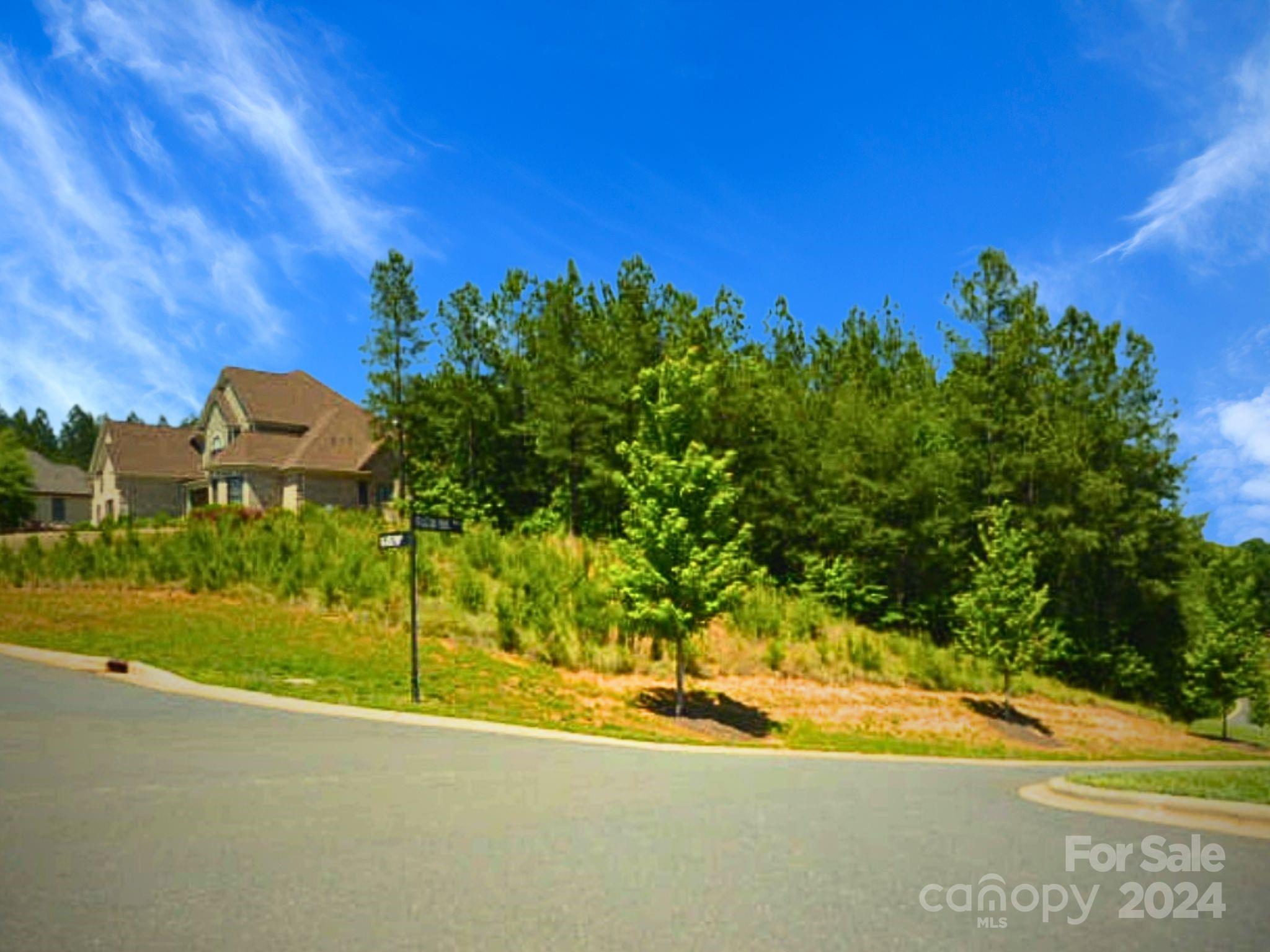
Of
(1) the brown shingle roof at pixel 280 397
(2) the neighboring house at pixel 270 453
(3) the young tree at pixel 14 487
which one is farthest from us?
(3) the young tree at pixel 14 487

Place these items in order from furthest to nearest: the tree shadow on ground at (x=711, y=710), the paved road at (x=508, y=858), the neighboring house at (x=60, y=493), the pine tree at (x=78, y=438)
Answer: the pine tree at (x=78, y=438)
the neighboring house at (x=60, y=493)
the tree shadow on ground at (x=711, y=710)
the paved road at (x=508, y=858)

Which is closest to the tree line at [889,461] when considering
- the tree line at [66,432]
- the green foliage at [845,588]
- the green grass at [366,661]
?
the green foliage at [845,588]

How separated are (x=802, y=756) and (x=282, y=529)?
2437 centimetres

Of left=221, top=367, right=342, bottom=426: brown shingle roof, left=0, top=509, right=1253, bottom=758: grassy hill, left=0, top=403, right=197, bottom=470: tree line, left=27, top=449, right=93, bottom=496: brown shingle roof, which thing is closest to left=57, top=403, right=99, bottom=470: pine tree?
left=0, top=403, right=197, bottom=470: tree line

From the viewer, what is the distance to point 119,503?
53.2 meters

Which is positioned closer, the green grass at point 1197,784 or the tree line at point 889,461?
the green grass at point 1197,784

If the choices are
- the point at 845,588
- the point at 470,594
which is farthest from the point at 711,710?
the point at 845,588

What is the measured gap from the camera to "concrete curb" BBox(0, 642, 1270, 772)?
48.3 feet

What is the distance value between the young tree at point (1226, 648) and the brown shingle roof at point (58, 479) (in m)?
68.0

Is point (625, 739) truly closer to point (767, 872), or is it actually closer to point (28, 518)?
point (767, 872)

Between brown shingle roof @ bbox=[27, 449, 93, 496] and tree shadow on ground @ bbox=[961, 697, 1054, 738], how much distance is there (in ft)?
203

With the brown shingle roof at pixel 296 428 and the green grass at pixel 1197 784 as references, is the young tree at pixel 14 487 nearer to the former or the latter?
the brown shingle roof at pixel 296 428

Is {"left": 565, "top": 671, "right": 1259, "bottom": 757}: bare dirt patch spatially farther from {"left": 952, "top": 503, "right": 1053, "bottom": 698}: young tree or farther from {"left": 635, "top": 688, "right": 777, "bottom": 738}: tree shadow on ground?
{"left": 952, "top": 503, "right": 1053, "bottom": 698}: young tree

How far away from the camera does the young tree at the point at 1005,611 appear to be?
2766cm
